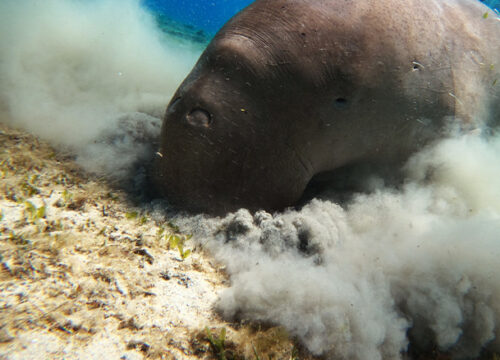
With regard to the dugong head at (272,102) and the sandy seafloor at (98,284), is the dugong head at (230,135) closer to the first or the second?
the dugong head at (272,102)

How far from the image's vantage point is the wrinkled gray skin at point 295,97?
258cm

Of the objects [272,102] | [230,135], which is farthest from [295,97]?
[230,135]

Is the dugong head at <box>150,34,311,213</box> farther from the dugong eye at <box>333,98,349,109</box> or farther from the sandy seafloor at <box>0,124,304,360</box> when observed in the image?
the sandy seafloor at <box>0,124,304,360</box>

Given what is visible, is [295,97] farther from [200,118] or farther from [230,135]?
[200,118]

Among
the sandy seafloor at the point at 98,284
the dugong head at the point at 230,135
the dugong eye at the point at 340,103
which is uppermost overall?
the dugong eye at the point at 340,103

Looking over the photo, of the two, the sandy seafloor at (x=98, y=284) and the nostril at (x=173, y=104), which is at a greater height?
the nostril at (x=173, y=104)

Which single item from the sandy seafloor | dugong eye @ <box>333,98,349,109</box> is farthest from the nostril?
dugong eye @ <box>333,98,349,109</box>

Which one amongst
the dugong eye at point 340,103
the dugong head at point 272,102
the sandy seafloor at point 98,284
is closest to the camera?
the sandy seafloor at point 98,284

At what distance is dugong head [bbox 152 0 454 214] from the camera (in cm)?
258

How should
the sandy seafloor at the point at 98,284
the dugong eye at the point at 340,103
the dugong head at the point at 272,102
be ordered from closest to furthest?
1. the sandy seafloor at the point at 98,284
2. the dugong head at the point at 272,102
3. the dugong eye at the point at 340,103

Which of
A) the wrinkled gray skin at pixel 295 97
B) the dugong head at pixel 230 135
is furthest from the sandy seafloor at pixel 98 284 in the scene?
the wrinkled gray skin at pixel 295 97

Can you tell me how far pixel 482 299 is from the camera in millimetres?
1976

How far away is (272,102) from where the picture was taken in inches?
103

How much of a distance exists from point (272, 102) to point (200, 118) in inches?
28.2
